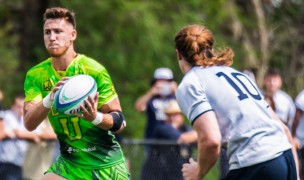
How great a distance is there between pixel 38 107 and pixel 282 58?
18.4m

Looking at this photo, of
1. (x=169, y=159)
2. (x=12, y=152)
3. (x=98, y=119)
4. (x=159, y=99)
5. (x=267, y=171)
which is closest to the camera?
(x=267, y=171)

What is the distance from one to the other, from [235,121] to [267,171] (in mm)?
414

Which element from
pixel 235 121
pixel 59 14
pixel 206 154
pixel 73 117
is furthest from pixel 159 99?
pixel 206 154

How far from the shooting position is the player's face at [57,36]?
8609 millimetres

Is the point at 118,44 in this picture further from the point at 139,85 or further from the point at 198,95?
the point at 198,95

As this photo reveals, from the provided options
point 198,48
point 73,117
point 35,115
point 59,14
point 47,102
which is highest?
point 59,14

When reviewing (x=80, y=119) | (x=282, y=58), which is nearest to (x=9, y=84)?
(x=282, y=58)

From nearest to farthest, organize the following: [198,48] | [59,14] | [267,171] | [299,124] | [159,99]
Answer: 1. [267,171]
2. [198,48]
3. [59,14]
4. [299,124]
5. [159,99]

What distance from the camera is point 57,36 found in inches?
340

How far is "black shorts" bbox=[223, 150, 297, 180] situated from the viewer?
22.9 feet

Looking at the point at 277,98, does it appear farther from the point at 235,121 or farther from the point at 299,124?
the point at 235,121

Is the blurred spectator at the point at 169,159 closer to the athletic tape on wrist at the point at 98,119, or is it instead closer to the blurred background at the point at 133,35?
the athletic tape on wrist at the point at 98,119

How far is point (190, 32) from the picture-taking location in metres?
7.27

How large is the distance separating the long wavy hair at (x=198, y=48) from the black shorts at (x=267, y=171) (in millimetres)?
817
